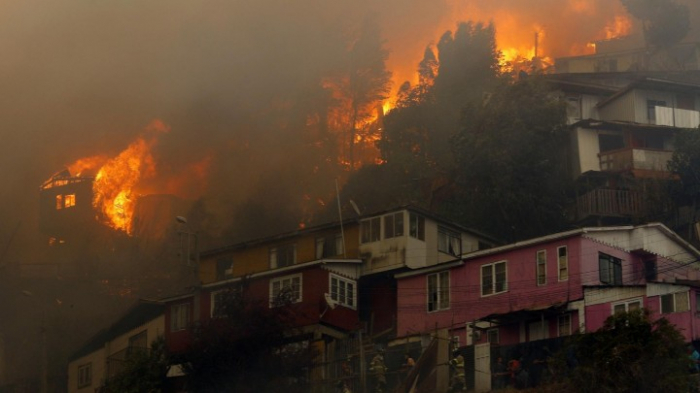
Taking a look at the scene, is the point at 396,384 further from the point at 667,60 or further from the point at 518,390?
the point at 667,60

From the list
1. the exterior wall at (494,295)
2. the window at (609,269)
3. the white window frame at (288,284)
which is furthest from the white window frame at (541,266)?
the white window frame at (288,284)

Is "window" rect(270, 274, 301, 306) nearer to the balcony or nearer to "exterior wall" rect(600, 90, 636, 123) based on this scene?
"exterior wall" rect(600, 90, 636, 123)

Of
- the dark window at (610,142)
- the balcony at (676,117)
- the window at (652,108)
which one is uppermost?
the window at (652,108)

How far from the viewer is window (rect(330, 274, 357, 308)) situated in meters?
57.6

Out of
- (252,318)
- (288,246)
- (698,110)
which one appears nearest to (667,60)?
(698,110)

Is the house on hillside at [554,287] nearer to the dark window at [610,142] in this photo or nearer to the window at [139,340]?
the dark window at [610,142]

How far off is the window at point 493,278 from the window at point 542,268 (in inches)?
74.1

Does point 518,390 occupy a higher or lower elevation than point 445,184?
lower

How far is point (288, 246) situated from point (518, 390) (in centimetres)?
2630

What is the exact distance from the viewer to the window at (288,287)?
179 ft

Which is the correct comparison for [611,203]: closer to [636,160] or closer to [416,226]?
[636,160]

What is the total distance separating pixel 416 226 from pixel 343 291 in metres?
5.44

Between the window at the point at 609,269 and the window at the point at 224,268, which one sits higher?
the window at the point at 224,268

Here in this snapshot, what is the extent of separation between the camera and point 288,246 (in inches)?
2514
